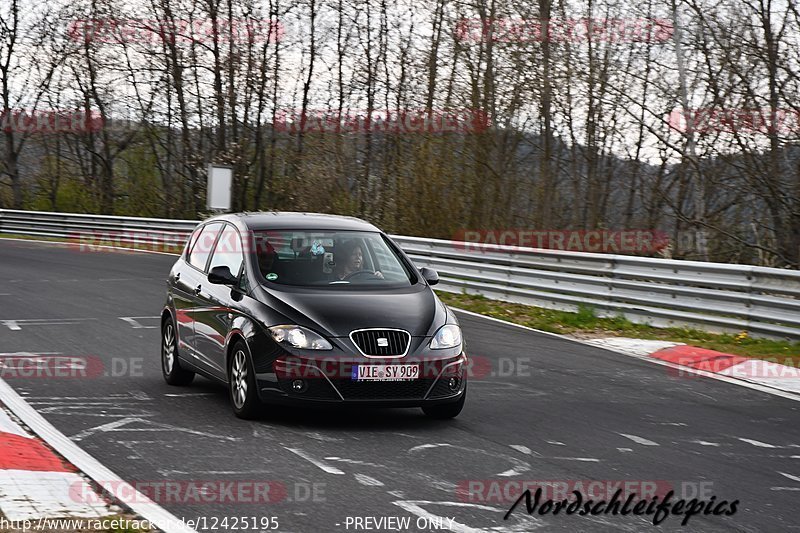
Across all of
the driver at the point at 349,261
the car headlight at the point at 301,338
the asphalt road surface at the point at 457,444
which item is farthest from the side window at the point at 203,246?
the car headlight at the point at 301,338

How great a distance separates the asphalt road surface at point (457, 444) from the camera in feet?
19.6

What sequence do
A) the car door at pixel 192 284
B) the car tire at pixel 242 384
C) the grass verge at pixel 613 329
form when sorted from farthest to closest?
the grass verge at pixel 613 329 < the car door at pixel 192 284 < the car tire at pixel 242 384

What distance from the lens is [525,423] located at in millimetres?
8766

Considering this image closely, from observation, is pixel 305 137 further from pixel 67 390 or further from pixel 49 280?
pixel 67 390

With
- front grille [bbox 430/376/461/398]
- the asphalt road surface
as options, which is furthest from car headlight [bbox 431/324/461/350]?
the asphalt road surface

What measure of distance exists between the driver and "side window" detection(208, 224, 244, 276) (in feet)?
2.67

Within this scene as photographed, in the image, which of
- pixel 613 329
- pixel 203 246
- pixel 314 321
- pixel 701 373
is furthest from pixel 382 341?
pixel 613 329

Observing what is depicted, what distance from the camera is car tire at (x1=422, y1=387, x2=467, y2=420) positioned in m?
8.67

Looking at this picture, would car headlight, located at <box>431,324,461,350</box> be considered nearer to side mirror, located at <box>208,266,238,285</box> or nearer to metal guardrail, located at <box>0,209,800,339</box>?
side mirror, located at <box>208,266,238,285</box>

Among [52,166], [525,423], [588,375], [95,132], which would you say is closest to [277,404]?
[525,423]

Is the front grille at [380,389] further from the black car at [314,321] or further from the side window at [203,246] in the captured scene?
the side window at [203,246]

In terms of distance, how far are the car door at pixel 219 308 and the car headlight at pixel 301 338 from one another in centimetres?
76

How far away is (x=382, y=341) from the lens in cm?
814

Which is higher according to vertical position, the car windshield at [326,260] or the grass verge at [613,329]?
the car windshield at [326,260]
